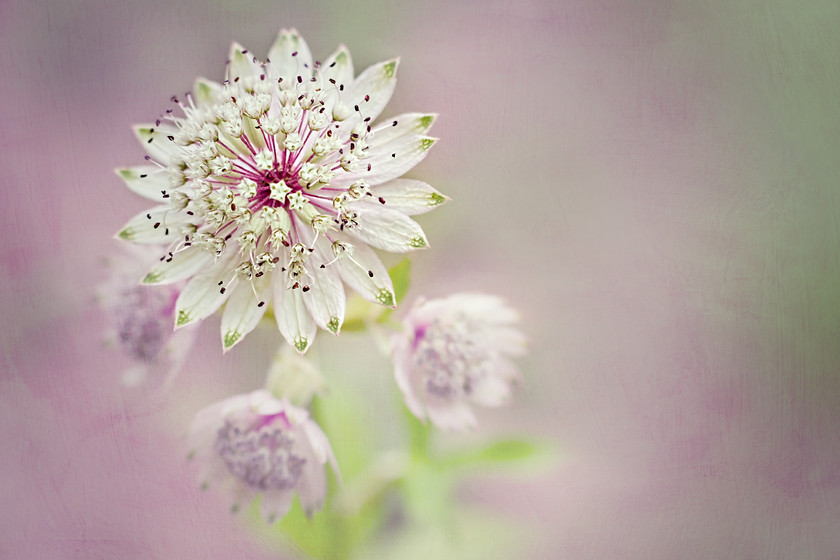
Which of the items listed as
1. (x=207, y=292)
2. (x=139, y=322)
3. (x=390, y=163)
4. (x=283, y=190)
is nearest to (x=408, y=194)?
(x=390, y=163)

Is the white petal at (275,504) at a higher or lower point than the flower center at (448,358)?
lower

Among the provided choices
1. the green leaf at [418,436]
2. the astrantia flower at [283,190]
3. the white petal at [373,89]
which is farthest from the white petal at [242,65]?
the green leaf at [418,436]

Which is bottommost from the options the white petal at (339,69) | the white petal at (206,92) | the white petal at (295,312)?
the white petal at (295,312)

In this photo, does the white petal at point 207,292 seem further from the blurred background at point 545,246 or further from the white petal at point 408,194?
the white petal at point 408,194

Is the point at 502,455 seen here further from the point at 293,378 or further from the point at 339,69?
the point at 339,69

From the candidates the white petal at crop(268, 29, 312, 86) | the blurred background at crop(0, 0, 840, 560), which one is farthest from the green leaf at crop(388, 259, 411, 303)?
the white petal at crop(268, 29, 312, 86)

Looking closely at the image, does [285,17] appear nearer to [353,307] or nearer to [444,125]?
[444,125]
